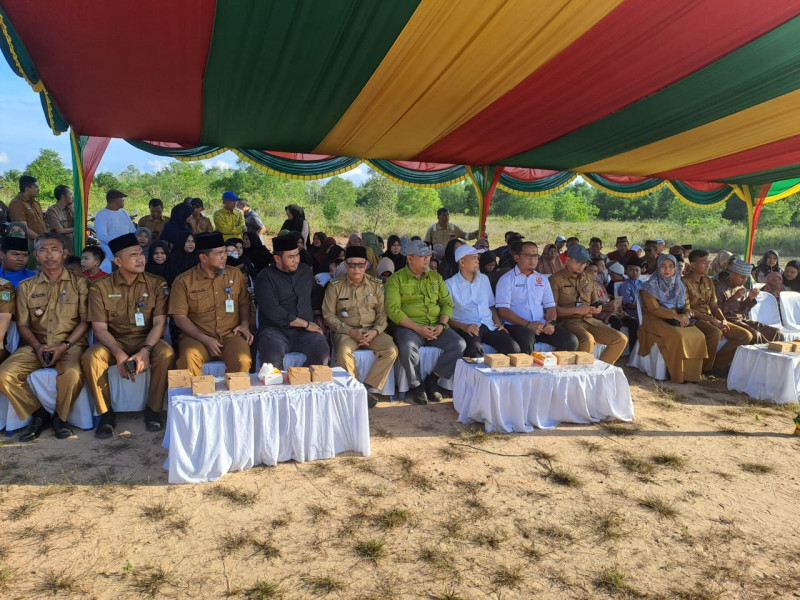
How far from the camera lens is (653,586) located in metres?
Answer: 2.24

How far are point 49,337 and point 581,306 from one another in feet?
15.4

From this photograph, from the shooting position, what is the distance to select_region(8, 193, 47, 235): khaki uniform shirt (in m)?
6.01

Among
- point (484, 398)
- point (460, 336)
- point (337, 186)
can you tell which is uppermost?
point (337, 186)

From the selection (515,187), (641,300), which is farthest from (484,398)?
(515,187)

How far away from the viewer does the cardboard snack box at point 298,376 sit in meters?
3.31

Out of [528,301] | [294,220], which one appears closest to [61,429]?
[294,220]

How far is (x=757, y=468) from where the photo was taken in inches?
135

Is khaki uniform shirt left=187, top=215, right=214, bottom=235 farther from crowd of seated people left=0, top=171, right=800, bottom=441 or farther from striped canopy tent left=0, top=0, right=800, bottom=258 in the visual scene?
Answer: striped canopy tent left=0, top=0, right=800, bottom=258

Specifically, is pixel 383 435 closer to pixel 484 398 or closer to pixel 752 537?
pixel 484 398

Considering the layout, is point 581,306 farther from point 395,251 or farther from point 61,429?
point 61,429

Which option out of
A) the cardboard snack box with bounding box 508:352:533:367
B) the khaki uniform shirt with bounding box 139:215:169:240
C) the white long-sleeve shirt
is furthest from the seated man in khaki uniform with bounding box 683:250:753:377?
the khaki uniform shirt with bounding box 139:215:169:240

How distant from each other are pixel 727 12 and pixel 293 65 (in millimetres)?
3392

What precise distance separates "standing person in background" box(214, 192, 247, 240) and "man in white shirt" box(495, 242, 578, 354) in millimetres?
3857

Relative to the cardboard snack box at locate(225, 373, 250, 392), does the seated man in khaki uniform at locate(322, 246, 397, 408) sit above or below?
above
